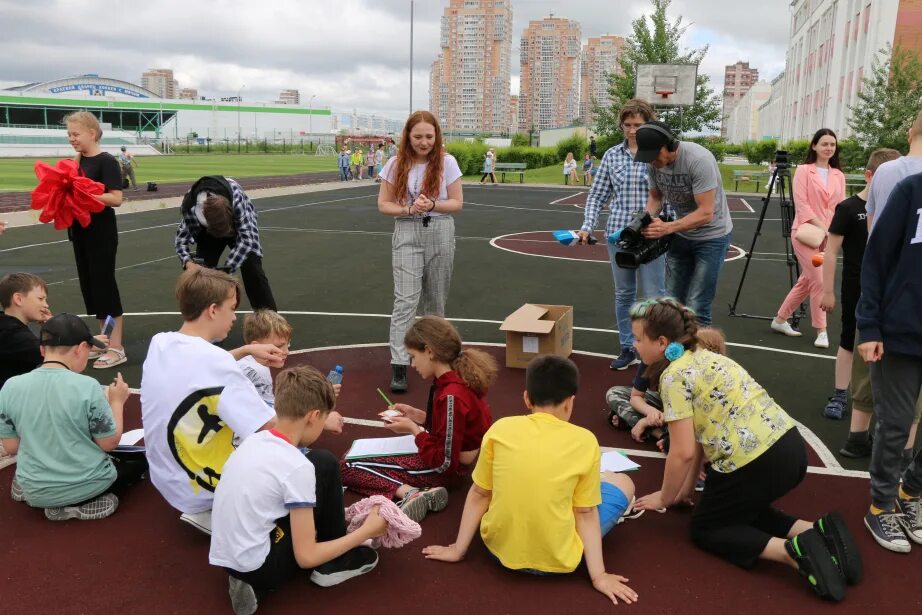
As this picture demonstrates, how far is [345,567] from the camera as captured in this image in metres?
3.36

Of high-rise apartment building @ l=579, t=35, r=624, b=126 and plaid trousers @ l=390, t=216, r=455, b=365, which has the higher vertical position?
high-rise apartment building @ l=579, t=35, r=624, b=126

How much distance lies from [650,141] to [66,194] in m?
4.96

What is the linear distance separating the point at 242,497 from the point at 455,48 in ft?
478

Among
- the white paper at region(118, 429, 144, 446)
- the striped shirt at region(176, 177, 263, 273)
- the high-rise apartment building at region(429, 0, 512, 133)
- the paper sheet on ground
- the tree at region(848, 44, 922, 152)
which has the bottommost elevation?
the white paper at region(118, 429, 144, 446)

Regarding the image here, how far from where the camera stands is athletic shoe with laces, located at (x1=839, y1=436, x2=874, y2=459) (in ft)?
15.6

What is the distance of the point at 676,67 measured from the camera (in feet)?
86.6

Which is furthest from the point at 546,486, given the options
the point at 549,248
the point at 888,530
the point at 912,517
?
the point at 549,248

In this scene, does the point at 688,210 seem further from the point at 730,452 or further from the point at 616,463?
the point at 730,452

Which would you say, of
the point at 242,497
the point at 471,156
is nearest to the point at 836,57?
the point at 471,156

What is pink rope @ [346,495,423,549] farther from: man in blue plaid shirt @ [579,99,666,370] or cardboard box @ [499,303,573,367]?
man in blue plaid shirt @ [579,99,666,370]

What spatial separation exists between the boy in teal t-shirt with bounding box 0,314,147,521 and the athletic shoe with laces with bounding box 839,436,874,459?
→ 4.51 metres

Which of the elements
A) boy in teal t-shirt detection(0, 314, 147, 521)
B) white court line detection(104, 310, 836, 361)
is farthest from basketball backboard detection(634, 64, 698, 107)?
boy in teal t-shirt detection(0, 314, 147, 521)

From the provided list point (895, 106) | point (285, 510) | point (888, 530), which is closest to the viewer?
point (285, 510)

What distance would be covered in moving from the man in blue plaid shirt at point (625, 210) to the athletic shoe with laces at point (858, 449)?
2040 millimetres
